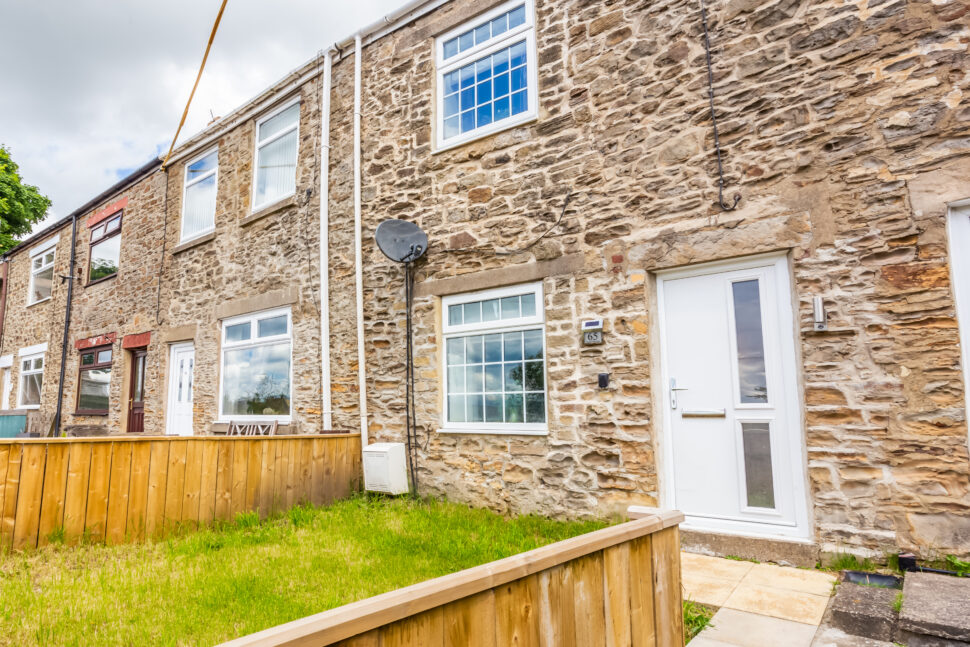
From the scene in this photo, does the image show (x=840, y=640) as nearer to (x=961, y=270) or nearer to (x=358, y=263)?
(x=961, y=270)

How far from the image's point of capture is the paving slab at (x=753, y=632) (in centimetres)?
284

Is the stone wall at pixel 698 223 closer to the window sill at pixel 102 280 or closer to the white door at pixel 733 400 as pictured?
the white door at pixel 733 400

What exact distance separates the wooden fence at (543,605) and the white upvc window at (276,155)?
7521 millimetres

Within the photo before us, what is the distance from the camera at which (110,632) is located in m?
2.88

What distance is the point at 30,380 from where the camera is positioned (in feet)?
46.8

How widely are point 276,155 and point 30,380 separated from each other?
34.3 ft

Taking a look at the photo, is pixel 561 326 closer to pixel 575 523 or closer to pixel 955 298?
pixel 575 523

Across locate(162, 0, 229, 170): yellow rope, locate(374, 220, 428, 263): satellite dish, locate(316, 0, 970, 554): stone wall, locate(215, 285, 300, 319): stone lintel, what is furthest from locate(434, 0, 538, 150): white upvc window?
locate(162, 0, 229, 170): yellow rope

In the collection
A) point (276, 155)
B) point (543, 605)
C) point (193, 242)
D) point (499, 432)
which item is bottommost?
point (543, 605)

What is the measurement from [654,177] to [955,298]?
2.33 m

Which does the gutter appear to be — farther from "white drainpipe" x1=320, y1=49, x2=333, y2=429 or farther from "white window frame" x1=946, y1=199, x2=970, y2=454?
"white window frame" x1=946, y1=199, x2=970, y2=454

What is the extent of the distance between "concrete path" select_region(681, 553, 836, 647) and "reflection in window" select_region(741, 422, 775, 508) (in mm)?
491

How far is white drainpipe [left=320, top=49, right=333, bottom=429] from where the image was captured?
7355 mm

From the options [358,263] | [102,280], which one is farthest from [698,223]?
[102,280]
